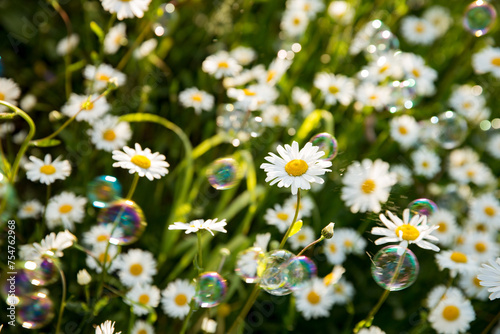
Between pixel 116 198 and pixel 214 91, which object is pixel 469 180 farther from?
pixel 116 198

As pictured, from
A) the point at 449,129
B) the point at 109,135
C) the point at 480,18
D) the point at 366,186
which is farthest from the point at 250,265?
the point at 480,18

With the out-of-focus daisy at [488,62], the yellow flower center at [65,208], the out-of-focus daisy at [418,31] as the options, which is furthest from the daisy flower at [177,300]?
the out-of-focus daisy at [418,31]

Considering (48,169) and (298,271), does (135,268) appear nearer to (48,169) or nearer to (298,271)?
(48,169)

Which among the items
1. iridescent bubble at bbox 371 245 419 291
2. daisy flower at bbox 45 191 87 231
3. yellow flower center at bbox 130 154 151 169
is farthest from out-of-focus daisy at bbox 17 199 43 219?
iridescent bubble at bbox 371 245 419 291

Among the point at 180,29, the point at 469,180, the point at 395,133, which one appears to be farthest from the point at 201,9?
the point at 469,180

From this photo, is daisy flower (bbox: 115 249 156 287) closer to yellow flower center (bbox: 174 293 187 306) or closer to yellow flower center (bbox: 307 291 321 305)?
yellow flower center (bbox: 174 293 187 306)

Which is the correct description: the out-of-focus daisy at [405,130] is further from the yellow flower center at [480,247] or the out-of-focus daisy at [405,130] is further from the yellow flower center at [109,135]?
the yellow flower center at [109,135]
